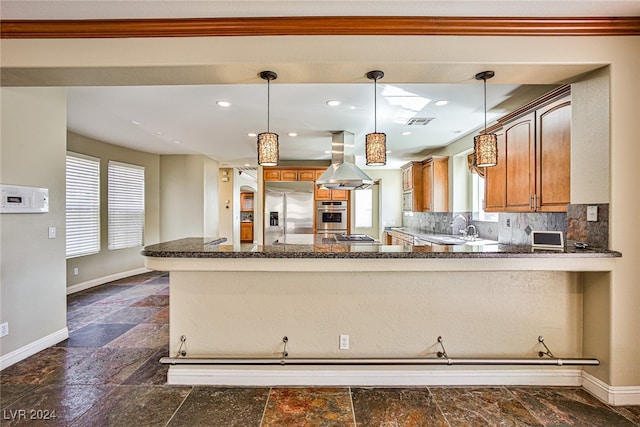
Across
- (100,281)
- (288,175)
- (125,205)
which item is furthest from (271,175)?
(100,281)

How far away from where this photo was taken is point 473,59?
6.95 feet

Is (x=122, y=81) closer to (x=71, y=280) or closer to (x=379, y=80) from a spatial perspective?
(x=379, y=80)

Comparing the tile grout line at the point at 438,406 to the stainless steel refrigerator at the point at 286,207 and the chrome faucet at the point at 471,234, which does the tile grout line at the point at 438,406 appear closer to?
the chrome faucet at the point at 471,234

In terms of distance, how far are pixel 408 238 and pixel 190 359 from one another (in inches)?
186

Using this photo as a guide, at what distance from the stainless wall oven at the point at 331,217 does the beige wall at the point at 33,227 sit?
14.5 ft

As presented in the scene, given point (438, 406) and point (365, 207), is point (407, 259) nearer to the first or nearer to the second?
point (438, 406)

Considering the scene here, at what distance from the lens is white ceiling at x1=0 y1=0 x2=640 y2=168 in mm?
2006

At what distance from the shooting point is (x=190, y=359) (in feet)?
7.57

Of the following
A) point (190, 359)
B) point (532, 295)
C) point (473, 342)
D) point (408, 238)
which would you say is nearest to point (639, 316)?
point (532, 295)

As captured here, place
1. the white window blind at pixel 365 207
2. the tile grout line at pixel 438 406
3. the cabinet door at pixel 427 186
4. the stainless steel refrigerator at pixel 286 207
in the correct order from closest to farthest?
1. the tile grout line at pixel 438 406
2. the cabinet door at pixel 427 186
3. the stainless steel refrigerator at pixel 286 207
4. the white window blind at pixel 365 207

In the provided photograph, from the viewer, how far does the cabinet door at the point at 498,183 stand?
10.9 ft

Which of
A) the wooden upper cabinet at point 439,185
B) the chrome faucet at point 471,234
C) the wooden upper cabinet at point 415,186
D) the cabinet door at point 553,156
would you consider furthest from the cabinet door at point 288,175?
the cabinet door at point 553,156

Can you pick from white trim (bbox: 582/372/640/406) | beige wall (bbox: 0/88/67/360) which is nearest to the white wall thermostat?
beige wall (bbox: 0/88/67/360)

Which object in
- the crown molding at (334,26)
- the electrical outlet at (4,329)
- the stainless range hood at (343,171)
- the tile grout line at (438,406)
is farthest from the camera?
the stainless range hood at (343,171)
